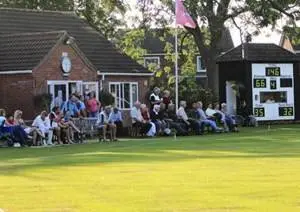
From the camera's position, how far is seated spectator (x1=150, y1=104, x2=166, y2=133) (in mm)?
33125

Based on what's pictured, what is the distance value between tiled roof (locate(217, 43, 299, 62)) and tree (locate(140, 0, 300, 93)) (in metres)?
1.08

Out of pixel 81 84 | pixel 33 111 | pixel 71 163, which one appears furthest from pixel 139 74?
pixel 71 163

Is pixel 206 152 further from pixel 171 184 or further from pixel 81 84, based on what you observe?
pixel 81 84

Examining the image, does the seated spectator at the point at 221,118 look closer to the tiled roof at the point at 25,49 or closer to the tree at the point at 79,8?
the tiled roof at the point at 25,49

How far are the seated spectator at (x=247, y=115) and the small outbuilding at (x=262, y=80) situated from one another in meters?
0.55

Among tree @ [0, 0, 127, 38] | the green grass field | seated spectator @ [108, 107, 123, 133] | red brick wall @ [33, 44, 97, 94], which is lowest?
the green grass field

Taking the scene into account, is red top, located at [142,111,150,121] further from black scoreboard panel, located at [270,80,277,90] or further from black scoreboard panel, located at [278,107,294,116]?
black scoreboard panel, located at [278,107,294,116]

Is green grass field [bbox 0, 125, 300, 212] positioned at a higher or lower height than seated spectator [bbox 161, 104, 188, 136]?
lower

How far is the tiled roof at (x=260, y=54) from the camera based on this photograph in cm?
4594

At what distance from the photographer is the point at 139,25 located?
47125 mm

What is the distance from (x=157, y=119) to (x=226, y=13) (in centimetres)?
1312

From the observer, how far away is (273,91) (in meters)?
45.9

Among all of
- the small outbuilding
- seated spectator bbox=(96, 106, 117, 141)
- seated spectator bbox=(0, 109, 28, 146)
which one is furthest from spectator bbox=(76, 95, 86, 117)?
the small outbuilding

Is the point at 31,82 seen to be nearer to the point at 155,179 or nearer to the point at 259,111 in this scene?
the point at 259,111
